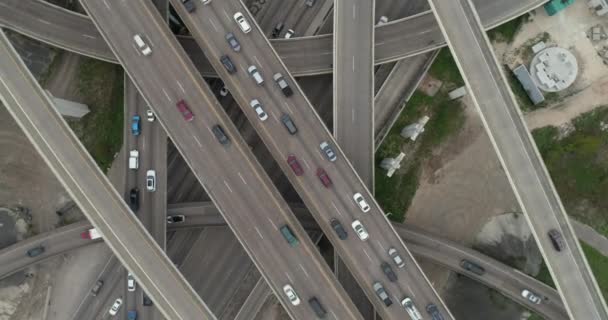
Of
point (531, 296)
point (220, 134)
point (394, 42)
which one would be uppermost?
point (394, 42)

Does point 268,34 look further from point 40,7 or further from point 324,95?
point 40,7

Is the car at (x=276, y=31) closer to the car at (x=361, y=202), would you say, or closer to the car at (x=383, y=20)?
the car at (x=383, y=20)

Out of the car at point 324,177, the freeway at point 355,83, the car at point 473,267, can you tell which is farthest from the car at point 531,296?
the car at point 324,177

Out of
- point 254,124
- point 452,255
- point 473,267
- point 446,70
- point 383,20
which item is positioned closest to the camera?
point 254,124

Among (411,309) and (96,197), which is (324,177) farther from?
(96,197)

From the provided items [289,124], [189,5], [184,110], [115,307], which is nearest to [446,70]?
[289,124]

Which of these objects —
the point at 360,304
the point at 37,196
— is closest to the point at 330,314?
the point at 360,304

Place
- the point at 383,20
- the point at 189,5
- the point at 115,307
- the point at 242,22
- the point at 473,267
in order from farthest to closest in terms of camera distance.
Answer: the point at 383,20, the point at 473,267, the point at 115,307, the point at 189,5, the point at 242,22
